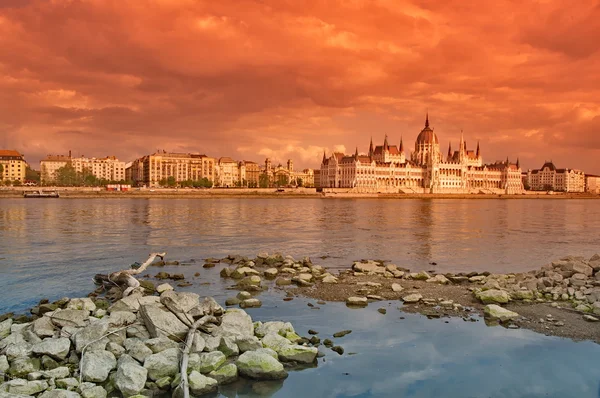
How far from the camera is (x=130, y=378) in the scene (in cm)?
988

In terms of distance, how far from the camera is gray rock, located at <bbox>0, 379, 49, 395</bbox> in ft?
30.7

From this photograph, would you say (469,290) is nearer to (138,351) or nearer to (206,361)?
(206,361)

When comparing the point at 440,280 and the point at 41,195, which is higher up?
the point at 41,195

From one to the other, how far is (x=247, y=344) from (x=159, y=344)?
6.54ft

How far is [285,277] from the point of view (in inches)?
831

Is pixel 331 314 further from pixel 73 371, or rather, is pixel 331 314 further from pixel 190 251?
pixel 190 251

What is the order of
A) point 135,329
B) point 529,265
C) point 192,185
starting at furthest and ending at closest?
1. point 192,185
2. point 529,265
3. point 135,329

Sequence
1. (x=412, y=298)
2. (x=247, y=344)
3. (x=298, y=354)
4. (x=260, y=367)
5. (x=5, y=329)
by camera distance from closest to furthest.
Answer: (x=260, y=367) < (x=298, y=354) < (x=247, y=344) < (x=5, y=329) < (x=412, y=298)

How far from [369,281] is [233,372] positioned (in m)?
10.3

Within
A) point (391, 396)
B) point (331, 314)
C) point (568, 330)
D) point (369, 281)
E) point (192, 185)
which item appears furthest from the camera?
point (192, 185)

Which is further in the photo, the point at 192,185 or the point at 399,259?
the point at 192,185

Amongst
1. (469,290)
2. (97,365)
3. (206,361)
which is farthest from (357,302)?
(97,365)

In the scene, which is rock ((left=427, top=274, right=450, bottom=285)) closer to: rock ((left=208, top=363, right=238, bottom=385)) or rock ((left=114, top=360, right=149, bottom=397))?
rock ((left=208, top=363, right=238, bottom=385))

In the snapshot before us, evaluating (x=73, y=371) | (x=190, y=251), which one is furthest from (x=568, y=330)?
(x=190, y=251)
